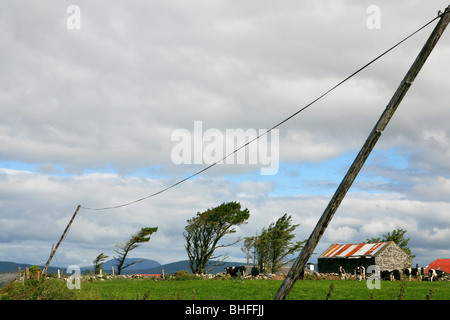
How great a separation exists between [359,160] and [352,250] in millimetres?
48744

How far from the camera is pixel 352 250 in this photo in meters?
57.8

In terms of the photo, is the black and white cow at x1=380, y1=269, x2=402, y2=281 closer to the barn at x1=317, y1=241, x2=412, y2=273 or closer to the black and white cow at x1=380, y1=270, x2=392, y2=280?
the black and white cow at x1=380, y1=270, x2=392, y2=280

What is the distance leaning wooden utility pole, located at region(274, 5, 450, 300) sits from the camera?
12.1 meters

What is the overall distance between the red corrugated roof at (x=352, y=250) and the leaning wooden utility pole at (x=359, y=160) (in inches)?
1765

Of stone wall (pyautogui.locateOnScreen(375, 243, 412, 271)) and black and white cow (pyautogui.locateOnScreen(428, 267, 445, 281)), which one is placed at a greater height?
stone wall (pyautogui.locateOnScreen(375, 243, 412, 271))

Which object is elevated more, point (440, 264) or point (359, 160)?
point (359, 160)

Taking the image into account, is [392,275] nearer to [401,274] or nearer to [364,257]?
[401,274]

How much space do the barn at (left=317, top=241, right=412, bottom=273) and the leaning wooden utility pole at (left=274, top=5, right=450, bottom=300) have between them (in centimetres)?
4416

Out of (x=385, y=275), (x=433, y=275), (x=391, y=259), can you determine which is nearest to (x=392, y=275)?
(x=385, y=275)

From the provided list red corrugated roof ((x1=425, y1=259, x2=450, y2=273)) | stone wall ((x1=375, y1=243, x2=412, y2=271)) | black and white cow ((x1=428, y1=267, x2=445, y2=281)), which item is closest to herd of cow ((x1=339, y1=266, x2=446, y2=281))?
black and white cow ((x1=428, y1=267, x2=445, y2=281))
